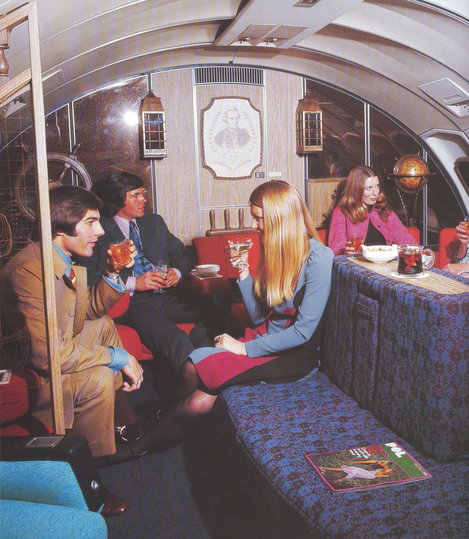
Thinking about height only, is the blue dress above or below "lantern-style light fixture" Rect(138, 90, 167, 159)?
below

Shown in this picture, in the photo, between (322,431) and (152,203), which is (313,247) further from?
(152,203)

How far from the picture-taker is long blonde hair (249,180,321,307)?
2504 mm

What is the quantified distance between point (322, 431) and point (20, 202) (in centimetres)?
349

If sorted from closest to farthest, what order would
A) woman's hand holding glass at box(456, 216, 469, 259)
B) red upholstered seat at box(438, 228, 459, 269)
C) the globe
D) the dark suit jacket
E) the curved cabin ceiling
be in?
the curved cabin ceiling → woman's hand holding glass at box(456, 216, 469, 259) → the dark suit jacket → red upholstered seat at box(438, 228, 459, 269) → the globe

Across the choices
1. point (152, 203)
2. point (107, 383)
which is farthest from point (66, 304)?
point (152, 203)

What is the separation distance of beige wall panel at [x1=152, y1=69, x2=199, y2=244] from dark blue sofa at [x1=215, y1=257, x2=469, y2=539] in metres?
3.03

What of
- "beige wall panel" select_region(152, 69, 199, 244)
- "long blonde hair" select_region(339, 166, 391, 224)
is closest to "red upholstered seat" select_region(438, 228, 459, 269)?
"long blonde hair" select_region(339, 166, 391, 224)

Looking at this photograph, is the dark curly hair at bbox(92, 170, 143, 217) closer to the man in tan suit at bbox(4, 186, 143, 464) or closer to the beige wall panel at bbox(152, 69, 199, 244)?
the beige wall panel at bbox(152, 69, 199, 244)

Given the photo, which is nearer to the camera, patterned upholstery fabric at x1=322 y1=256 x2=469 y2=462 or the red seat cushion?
patterned upholstery fabric at x1=322 y1=256 x2=469 y2=462

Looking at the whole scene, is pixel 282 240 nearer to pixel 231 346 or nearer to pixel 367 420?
pixel 231 346

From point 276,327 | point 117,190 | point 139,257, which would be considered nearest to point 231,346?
point 276,327

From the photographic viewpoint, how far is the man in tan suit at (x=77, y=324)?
2262mm

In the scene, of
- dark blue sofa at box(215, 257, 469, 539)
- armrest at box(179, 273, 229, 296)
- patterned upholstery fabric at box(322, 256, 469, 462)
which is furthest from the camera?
armrest at box(179, 273, 229, 296)

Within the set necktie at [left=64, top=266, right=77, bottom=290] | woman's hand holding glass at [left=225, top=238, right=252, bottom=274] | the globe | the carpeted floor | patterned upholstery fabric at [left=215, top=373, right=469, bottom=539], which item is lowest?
the carpeted floor
